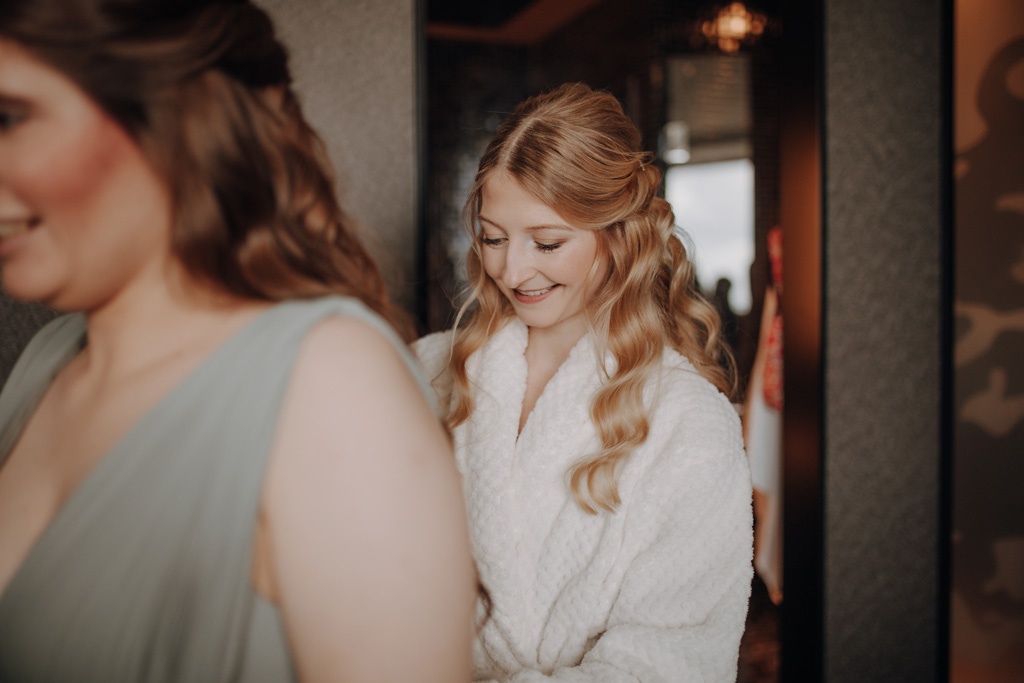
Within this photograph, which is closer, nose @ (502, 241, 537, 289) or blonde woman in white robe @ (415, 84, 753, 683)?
blonde woman in white robe @ (415, 84, 753, 683)

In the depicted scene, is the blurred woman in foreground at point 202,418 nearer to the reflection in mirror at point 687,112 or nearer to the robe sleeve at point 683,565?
the robe sleeve at point 683,565

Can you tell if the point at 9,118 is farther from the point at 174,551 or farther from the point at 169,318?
the point at 174,551

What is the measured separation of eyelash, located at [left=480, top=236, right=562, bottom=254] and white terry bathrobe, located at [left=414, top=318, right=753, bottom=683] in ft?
0.64

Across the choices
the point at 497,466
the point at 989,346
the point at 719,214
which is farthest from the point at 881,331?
the point at 719,214

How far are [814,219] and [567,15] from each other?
2.92m

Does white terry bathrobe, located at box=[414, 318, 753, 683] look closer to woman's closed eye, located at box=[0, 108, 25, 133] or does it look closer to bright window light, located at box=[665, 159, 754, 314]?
woman's closed eye, located at box=[0, 108, 25, 133]

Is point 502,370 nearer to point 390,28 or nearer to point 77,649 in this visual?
point 390,28

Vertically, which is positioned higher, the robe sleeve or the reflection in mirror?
the reflection in mirror

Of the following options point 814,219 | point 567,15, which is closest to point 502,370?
point 814,219

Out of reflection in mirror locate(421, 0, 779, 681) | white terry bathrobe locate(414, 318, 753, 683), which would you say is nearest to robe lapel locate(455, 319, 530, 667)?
white terry bathrobe locate(414, 318, 753, 683)

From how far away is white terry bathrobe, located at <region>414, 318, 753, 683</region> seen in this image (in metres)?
1.14

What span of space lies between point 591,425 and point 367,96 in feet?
2.93

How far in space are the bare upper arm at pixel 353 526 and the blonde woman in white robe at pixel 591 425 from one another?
0.63 m

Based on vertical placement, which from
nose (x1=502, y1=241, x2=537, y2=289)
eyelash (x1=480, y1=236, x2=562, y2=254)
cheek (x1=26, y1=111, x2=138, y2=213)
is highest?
cheek (x1=26, y1=111, x2=138, y2=213)
